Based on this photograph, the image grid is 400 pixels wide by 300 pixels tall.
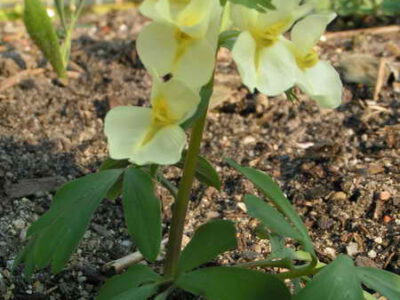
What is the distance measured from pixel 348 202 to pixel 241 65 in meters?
0.90

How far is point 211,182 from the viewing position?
1.46 m

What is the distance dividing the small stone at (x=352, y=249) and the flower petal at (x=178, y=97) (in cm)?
76

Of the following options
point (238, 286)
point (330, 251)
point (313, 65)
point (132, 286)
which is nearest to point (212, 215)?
point (330, 251)

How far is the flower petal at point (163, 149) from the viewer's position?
1094 millimetres

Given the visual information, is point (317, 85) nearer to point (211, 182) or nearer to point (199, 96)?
point (199, 96)

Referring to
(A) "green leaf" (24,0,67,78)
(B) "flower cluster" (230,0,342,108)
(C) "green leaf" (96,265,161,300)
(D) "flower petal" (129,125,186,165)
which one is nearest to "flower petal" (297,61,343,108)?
(B) "flower cluster" (230,0,342,108)

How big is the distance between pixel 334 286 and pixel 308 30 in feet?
1.35

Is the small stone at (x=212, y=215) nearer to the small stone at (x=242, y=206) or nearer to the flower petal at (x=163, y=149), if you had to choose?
the small stone at (x=242, y=206)

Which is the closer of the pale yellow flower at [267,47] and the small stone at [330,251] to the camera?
the pale yellow flower at [267,47]

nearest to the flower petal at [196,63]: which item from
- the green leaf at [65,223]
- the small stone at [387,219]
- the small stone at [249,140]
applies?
the green leaf at [65,223]

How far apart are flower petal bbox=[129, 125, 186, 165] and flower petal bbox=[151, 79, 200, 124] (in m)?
0.03

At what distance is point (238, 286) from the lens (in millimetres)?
1219

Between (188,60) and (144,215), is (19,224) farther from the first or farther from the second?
(188,60)

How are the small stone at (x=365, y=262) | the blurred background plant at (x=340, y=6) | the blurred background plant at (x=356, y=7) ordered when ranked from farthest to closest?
the blurred background plant at (x=356, y=7), the blurred background plant at (x=340, y=6), the small stone at (x=365, y=262)
